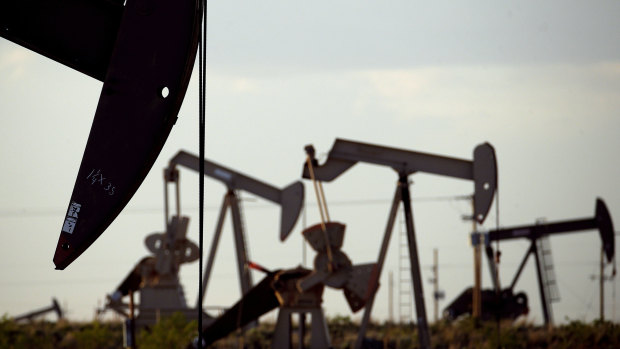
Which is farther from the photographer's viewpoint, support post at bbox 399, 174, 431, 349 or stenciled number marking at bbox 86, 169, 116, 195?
support post at bbox 399, 174, 431, 349

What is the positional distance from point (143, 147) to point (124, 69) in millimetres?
281

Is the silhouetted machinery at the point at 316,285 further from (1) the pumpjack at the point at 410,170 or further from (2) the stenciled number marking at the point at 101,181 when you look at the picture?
(2) the stenciled number marking at the point at 101,181

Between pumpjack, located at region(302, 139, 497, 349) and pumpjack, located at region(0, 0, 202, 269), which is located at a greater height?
pumpjack, located at region(302, 139, 497, 349)

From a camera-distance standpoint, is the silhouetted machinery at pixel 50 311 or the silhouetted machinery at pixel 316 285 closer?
the silhouetted machinery at pixel 316 285

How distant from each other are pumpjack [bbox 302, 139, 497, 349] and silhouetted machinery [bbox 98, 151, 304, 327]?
414 centimetres

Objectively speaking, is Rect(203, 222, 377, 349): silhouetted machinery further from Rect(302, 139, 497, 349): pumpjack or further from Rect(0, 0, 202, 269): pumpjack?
Rect(0, 0, 202, 269): pumpjack

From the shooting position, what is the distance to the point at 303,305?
18.1 meters

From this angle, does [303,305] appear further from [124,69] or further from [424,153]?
[124,69]

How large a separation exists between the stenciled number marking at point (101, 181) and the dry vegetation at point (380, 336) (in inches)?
596

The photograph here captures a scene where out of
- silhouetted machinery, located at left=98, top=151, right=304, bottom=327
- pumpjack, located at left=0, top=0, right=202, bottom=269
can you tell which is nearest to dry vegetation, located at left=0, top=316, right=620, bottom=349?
silhouetted machinery, located at left=98, top=151, right=304, bottom=327

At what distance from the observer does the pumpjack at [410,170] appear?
666 inches

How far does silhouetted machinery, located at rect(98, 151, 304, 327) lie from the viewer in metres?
23.2

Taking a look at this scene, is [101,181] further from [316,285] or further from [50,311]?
[50,311]

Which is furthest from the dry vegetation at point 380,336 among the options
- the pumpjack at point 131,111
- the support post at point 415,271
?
the pumpjack at point 131,111
